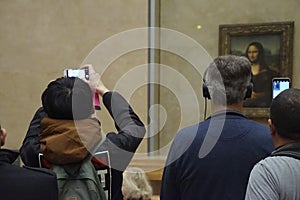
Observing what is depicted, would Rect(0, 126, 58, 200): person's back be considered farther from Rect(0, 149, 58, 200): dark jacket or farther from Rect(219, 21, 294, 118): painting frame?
Rect(219, 21, 294, 118): painting frame

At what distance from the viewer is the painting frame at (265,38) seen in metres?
5.39

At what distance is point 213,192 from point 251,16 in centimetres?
411

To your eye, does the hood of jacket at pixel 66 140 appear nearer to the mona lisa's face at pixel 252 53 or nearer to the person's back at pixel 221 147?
the person's back at pixel 221 147

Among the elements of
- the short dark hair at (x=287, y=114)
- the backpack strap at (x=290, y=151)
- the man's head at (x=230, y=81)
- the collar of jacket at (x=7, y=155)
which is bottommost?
the collar of jacket at (x=7, y=155)

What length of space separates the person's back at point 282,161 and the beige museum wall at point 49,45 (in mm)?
3905

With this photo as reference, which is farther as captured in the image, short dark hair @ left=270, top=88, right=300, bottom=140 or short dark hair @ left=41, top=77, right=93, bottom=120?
short dark hair @ left=41, top=77, right=93, bottom=120

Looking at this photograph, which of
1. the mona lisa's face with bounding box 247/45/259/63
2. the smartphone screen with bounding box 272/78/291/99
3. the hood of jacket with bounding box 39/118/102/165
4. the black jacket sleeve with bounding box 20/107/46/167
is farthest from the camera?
the mona lisa's face with bounding box 247/45/259/63

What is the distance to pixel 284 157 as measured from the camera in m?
1.61

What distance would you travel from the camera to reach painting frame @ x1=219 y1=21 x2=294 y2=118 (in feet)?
17.7

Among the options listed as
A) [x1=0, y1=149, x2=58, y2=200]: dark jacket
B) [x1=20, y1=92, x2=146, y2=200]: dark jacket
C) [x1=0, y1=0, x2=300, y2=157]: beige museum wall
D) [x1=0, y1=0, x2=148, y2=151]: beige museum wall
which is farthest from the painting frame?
[x1=0, y1=149, x2=58, y2=200]: dark jacket

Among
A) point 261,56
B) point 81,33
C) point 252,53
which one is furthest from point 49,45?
point 261,56

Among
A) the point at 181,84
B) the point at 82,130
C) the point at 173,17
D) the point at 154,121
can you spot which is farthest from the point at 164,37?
the point at 82,130

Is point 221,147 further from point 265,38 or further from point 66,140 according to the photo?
point 265,38

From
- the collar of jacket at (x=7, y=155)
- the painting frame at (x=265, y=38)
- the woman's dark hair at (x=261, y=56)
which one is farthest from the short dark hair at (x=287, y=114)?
the woman's dark hair at (x=261, y=56)
